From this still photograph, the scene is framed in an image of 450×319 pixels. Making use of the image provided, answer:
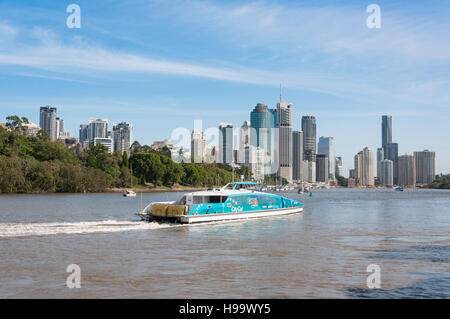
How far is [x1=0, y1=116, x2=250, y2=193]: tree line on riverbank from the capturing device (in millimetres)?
118688

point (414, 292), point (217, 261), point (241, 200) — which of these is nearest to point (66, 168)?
point (241, 200)

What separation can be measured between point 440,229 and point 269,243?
19.7 m

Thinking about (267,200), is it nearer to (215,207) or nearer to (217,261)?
(215,207)

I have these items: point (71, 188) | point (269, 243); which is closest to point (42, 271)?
point (269, 243)

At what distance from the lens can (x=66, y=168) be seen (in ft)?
420

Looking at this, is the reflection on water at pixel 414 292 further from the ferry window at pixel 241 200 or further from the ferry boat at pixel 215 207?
the ferry window at pixel 241 200

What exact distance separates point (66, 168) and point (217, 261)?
11264 centimetres

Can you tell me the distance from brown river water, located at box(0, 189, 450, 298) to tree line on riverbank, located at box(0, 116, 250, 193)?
88.2 meters

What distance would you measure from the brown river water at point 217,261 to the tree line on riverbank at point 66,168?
88.2 metres

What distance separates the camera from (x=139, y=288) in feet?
58.9

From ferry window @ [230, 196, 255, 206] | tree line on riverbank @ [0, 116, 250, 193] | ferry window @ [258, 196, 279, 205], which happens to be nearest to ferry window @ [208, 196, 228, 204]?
ferry window @ [230, 196, 255, 206]
